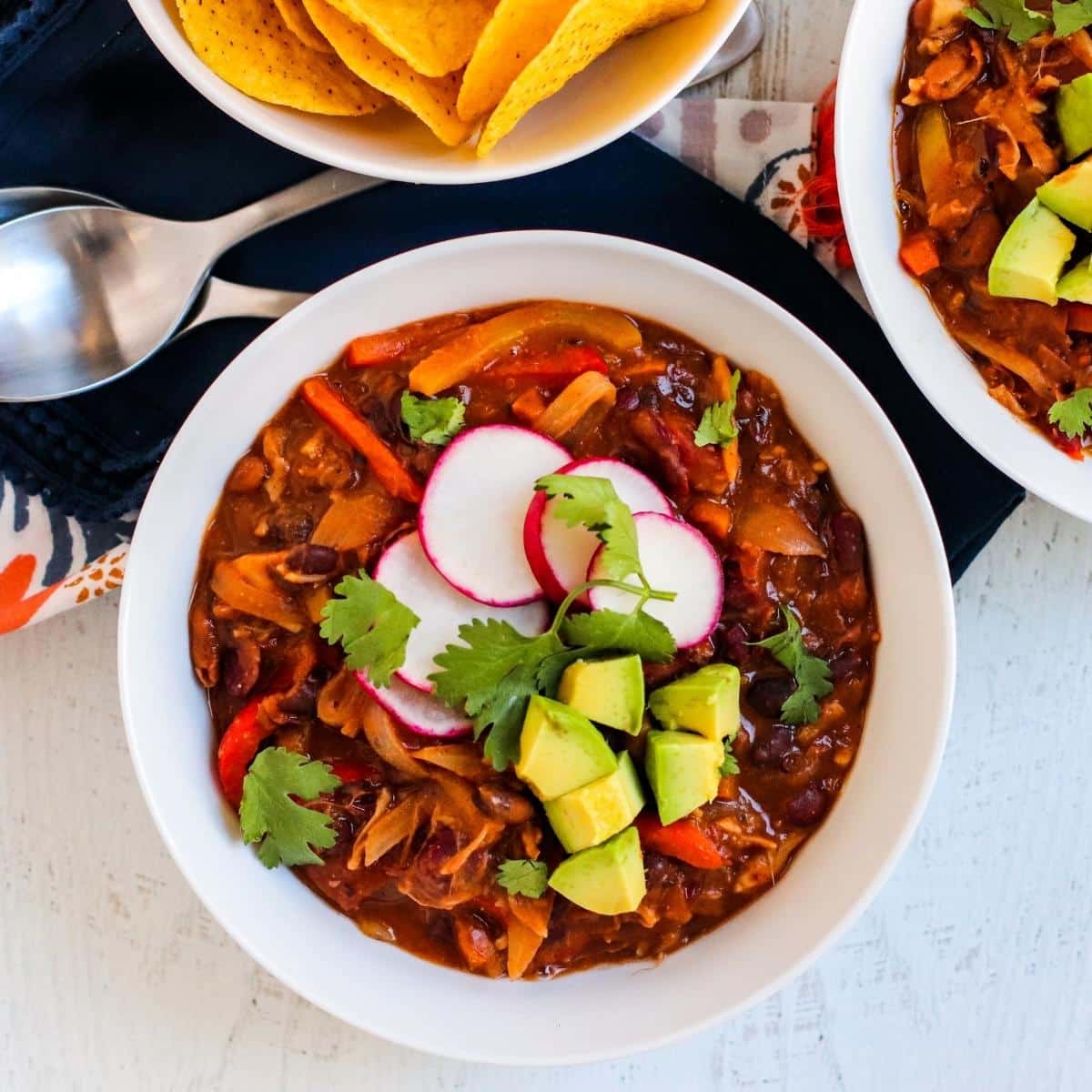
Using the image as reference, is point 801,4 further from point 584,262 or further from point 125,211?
point 125,211

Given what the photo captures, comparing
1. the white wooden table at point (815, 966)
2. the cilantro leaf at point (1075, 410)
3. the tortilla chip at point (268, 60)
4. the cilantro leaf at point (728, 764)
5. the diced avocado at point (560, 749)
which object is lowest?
the white wooden table at point (815, 966)

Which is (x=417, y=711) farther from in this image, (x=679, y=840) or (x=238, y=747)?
(x=679, y=840)

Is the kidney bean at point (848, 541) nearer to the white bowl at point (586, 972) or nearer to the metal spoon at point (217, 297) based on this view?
the white bowl at point (586, 972)

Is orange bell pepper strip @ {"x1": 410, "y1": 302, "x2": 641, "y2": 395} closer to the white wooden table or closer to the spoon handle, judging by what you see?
the spoon handle

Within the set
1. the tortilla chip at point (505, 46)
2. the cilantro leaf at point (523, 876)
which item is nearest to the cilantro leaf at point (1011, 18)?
the tortilla chip at point (505, 46)

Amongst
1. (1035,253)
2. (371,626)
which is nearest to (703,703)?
(371,626)

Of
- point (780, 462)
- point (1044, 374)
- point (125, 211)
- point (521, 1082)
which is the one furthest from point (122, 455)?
point (1044, 374)
